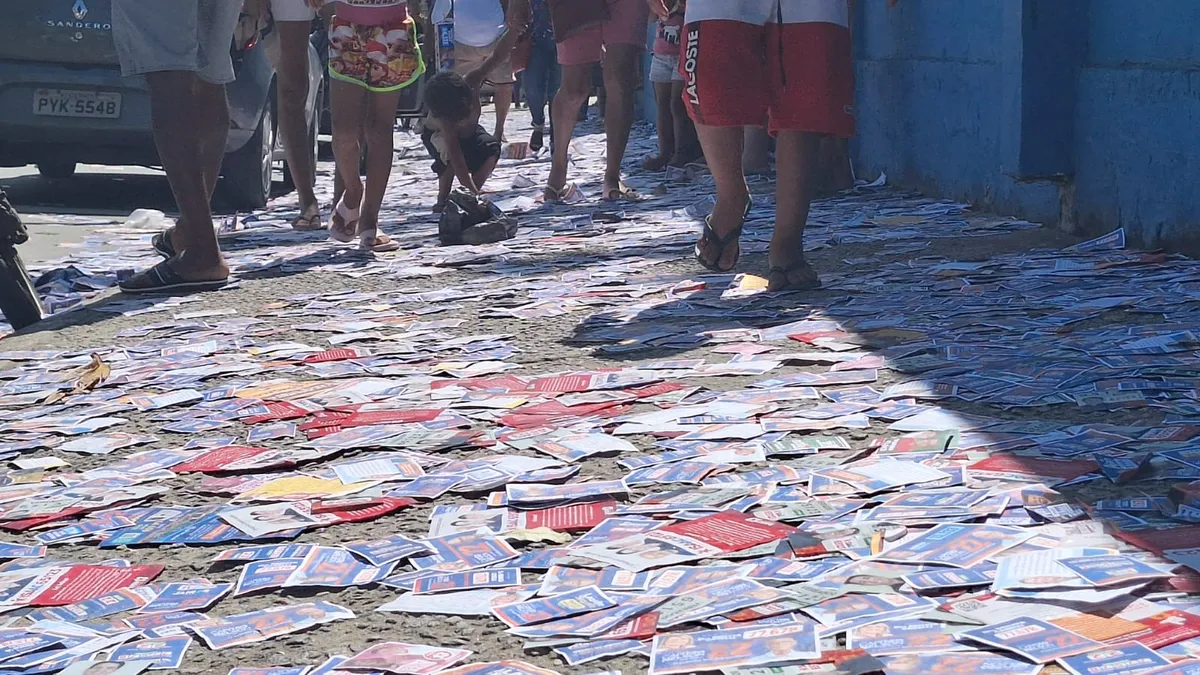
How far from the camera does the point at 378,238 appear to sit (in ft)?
22.7

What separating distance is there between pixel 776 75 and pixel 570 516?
283 cm

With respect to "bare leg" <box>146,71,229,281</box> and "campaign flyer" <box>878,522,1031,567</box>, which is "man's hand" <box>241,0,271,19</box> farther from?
"campaign flyer" <box>878,522,1031,567</box>

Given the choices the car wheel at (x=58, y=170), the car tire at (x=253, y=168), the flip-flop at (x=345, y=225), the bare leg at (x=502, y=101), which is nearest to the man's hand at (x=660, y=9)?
the flip-flop at (x=345, y=225)

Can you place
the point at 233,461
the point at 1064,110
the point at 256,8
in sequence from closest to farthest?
1. the point at 233,461
2. the point at 1064,110
3. the point at 256,8

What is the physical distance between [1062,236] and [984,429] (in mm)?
3269

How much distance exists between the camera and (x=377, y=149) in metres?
6.84

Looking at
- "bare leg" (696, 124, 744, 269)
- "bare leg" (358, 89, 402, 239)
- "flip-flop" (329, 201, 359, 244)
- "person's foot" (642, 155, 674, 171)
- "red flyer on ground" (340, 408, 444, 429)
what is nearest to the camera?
"red flyer on ground" (340, 408, 444, 429)

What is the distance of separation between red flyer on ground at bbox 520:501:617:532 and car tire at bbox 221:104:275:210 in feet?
19.4

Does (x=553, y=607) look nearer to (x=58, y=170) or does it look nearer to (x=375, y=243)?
(x=375, y=243)

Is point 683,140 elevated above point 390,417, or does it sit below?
below

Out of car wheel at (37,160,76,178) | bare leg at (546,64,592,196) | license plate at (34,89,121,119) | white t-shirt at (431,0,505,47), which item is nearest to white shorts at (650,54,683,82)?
white t-shirt at (431,0,505,47)

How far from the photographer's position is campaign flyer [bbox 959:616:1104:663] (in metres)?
2.01

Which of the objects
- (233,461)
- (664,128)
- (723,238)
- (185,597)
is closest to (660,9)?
(723,238)

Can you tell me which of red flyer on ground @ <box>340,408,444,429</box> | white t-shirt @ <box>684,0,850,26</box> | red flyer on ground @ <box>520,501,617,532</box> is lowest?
red flyer on ground @ <box>340,408,444,429</box>
